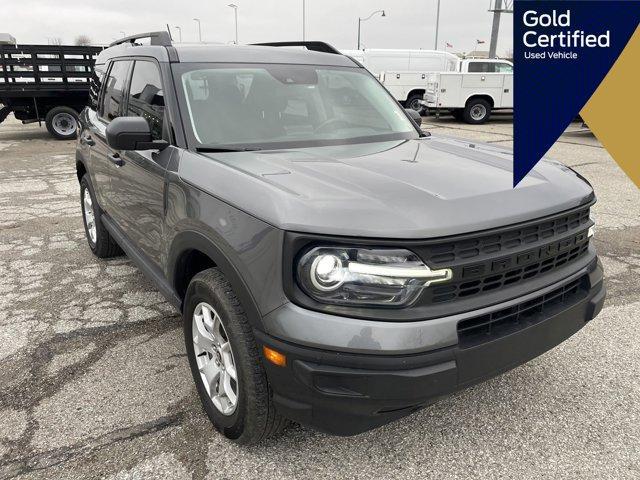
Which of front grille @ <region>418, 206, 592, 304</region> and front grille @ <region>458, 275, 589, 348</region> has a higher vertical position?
front grille @ <region>418, 206, 592, 304</region>

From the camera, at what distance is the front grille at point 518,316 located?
197cm

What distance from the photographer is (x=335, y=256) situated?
188 cm

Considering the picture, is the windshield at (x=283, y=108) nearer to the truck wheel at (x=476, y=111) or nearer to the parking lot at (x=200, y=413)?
the parking lot at (x=200, y=413)

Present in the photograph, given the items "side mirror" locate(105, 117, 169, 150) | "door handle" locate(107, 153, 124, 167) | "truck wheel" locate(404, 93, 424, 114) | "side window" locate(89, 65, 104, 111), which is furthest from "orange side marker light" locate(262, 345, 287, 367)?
"truck wheel" locate(404, 93, 424, 114)

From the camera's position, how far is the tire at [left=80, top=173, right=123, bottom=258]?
15.3 ft

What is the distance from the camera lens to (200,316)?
2.52m

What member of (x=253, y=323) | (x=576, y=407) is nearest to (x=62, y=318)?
(x=253, y=323)

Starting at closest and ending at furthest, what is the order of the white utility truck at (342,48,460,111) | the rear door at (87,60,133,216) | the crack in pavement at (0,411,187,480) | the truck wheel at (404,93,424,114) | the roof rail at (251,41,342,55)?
the crack in pavement at (0,411,187,480) < the rear door at (87,60,133,216) < the roof rail at (251,41,342,55) < the truck wheel at (404,93,424,114) < the white utility truck at (342,48,460,111)

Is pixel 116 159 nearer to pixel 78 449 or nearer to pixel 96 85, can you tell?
pixel 96 85

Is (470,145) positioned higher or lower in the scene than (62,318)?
higher

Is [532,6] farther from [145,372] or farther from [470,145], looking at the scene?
[145,372]

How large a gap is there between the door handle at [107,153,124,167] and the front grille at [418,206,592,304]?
2.45 meters

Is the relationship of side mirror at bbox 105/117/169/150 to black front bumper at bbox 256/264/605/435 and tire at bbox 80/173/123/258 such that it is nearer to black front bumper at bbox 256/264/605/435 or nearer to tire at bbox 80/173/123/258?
black front bumper at bbox 256/264/605/435

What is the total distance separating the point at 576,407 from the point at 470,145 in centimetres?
161
